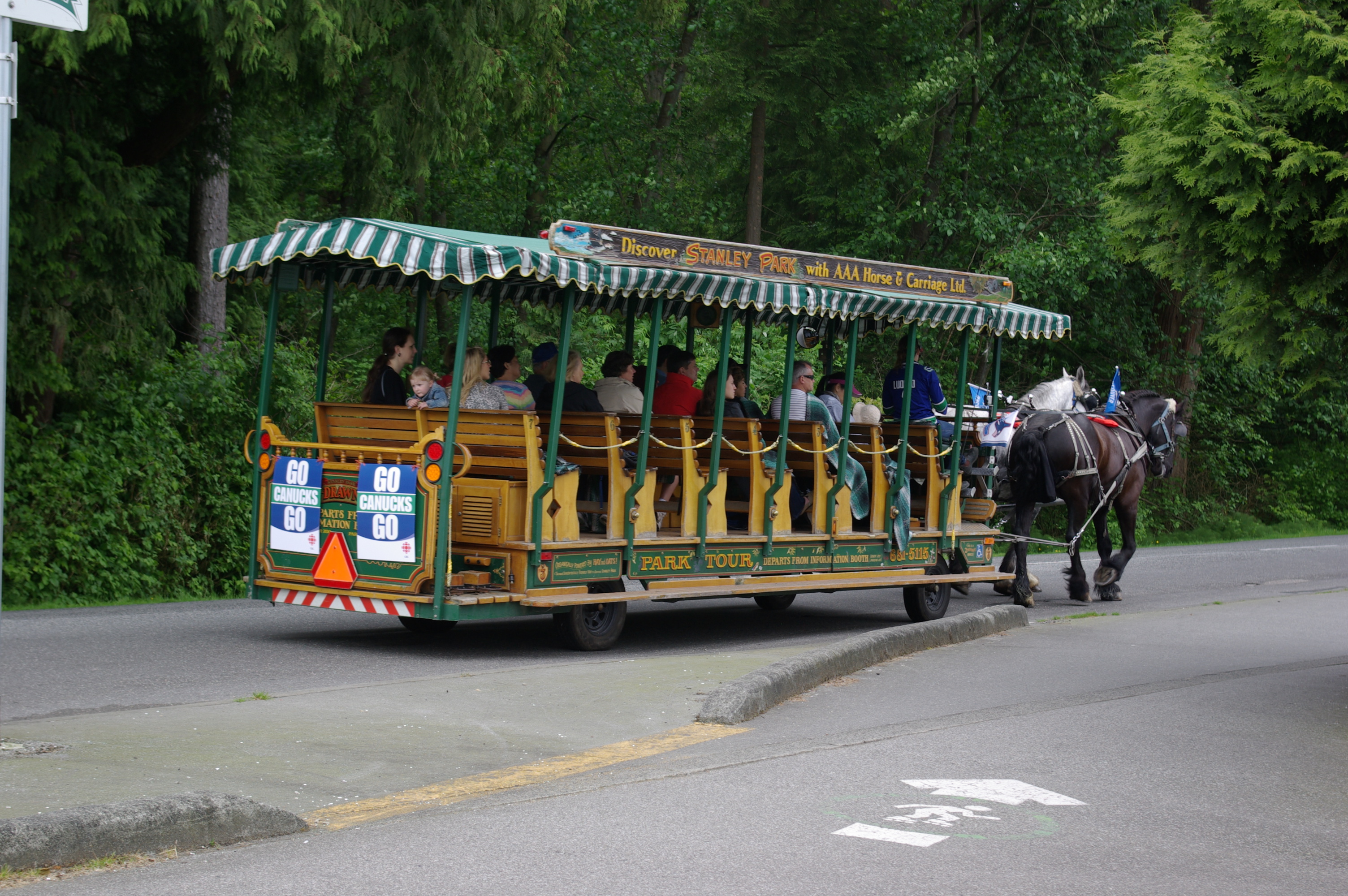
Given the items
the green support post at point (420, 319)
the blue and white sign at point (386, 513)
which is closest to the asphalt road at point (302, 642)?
the blue and white sign at point (386, 513)

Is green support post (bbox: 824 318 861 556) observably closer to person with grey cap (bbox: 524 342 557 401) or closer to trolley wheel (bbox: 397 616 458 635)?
person with grey cap (bbox: 524 342 557 401)

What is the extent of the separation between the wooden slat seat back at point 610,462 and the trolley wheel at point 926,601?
11.5ft

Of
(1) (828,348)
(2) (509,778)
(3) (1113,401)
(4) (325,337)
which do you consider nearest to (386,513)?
(4) (325,337)

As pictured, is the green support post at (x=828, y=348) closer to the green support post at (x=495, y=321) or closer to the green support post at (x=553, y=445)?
the green support post at (x=495, y=321)

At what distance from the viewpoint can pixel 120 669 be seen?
9.52 meters

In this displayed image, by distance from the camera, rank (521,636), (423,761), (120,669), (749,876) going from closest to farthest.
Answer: (749,876)
(423,761)
(120,669)
(521,636)

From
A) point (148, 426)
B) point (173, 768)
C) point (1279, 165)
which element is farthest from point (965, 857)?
point (148, 426)

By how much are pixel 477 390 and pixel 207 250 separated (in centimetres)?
751

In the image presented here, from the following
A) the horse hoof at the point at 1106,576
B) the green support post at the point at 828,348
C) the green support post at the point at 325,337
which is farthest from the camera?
the horse hoof at the point at 1106,576

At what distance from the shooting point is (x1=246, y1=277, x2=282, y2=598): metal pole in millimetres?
11164

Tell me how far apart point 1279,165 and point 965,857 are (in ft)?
14.4

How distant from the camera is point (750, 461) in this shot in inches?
487

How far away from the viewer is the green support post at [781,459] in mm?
12344

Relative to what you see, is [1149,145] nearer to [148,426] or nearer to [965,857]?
[965,857]
